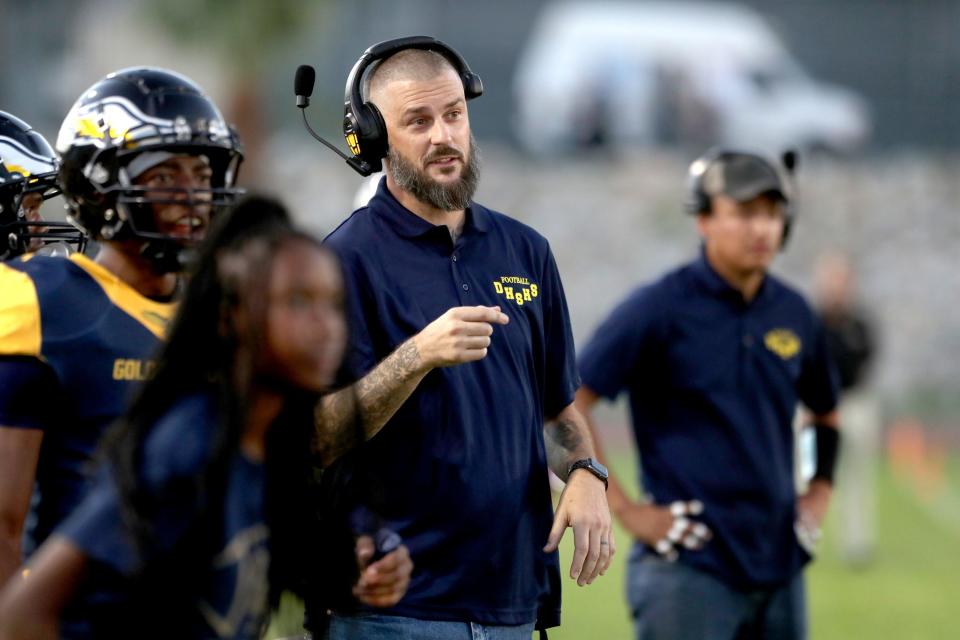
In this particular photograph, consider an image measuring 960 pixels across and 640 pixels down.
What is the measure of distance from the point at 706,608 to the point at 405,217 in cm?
208

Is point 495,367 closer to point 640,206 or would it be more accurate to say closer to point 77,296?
point 77,296

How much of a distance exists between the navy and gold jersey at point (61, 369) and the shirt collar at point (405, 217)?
0.75 metres

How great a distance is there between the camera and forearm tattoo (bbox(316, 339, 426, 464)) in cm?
350

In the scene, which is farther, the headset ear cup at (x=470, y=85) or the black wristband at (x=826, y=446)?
the black wristband at (x=826, y=446)

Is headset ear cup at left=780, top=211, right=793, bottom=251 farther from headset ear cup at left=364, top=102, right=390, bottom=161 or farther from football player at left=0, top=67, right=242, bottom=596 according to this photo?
football player at left=0, top=67, right=242, bottom=596

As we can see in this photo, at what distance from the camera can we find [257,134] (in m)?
25.7

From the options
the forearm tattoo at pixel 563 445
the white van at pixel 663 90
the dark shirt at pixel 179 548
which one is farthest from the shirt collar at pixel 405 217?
the white van at pixel 663 90

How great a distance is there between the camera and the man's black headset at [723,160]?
6.22m

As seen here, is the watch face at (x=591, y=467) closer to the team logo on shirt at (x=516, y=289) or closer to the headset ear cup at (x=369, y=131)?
the team logo on shirt at (x=516, y=289)

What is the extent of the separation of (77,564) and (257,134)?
23362 mm

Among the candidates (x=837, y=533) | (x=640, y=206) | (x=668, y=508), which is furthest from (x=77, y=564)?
(x=640, y=206)

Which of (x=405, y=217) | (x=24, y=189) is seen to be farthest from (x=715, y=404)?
(x=24, y=189)

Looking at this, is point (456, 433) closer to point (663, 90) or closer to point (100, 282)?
point (100, 282)

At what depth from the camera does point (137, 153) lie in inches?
159
